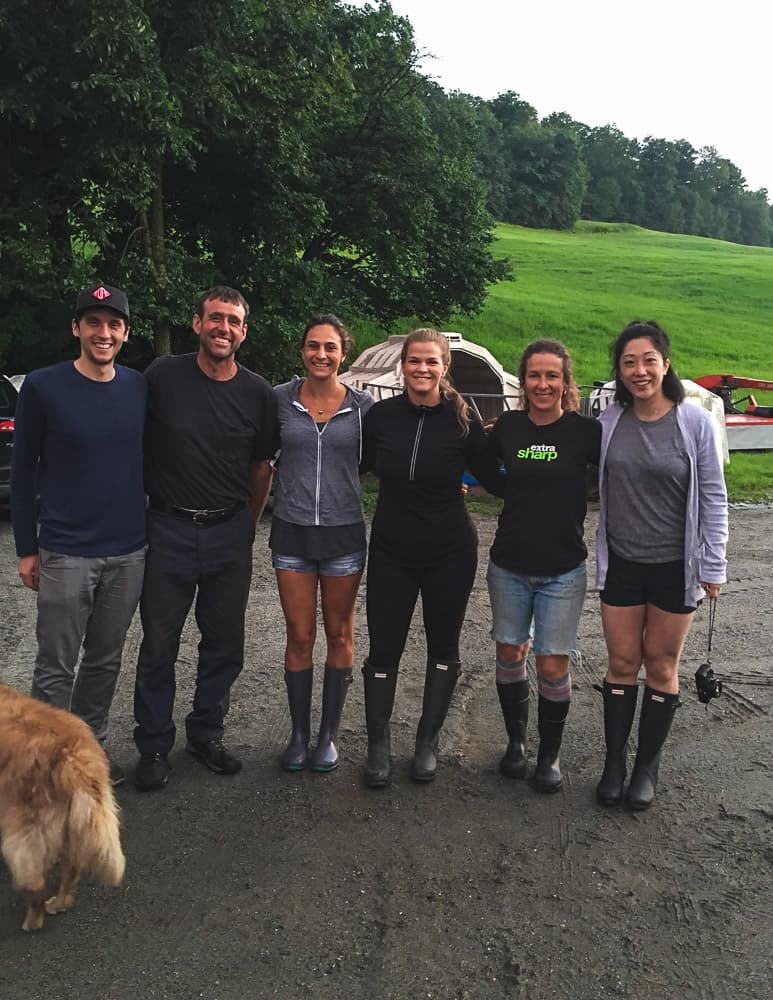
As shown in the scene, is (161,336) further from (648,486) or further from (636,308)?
(636,308)

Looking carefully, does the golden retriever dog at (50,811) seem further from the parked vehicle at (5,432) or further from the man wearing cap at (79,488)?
the parked vehicle at (5,432)

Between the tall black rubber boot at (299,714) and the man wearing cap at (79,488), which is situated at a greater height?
the man wearing cap at (79,488)

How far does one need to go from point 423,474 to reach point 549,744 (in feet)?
4.93

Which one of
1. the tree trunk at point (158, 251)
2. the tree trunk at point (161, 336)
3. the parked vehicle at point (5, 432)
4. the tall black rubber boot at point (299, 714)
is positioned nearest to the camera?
the tall black rubber boot at point (299, 714)

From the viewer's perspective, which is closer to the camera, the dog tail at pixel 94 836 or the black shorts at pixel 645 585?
the dog tail at pixel 94 836

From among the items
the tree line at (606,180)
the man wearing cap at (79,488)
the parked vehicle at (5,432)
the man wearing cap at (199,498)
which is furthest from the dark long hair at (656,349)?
the tree line at (606,180)

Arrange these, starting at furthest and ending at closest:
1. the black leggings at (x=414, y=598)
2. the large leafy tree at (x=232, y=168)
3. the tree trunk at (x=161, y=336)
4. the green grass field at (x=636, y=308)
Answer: the green grass field at (x=636, y=308), the tree trunk at (x=161, y=336), the large leafy tree at (x=232, y=168), the black leggings at (x=414, y=598)

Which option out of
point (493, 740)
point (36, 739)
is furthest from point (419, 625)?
point (36, 739)

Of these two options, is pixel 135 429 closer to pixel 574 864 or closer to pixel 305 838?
pixel 305 838

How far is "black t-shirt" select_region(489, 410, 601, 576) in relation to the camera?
12.3ft

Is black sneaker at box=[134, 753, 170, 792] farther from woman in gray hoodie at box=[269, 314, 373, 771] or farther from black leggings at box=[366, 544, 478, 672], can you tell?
black leggings at box=[366, 544, 478, 672]

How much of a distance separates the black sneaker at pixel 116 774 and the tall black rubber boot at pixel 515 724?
1.87 metres

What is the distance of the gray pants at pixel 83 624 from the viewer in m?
3.60

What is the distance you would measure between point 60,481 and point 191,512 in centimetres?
60
